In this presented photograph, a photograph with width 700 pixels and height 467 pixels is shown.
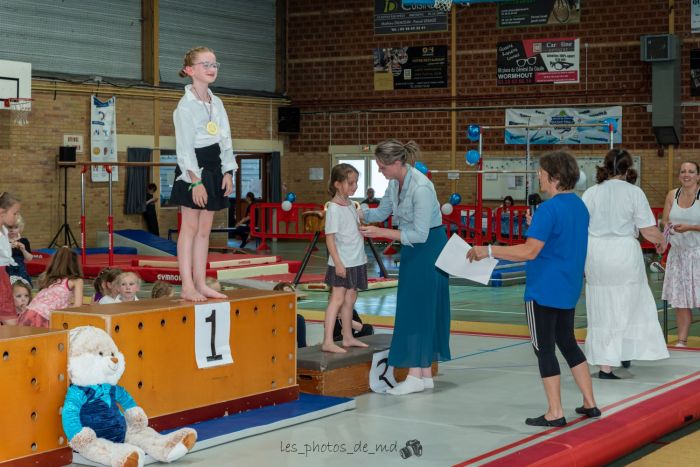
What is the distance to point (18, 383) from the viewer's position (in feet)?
16.3

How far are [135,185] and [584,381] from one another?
1771 centimetres

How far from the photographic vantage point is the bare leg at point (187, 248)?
645 cm

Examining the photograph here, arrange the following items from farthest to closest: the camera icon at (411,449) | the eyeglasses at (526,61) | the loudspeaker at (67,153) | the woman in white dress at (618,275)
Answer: the eyeglasses at (526,61) → the loudspeaker at (67,153) → the woman in white dress at (618,275) → the camera icon at (411,449)

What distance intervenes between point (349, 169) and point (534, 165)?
16.2 m

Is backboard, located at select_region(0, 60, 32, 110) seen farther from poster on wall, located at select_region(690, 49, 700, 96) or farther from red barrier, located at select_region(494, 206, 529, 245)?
poster on wall, located at select_region(690, 49, 700, 96)

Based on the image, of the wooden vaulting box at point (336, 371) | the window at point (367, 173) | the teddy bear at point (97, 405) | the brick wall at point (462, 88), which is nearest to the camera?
the teddy bear at point (97, 405)

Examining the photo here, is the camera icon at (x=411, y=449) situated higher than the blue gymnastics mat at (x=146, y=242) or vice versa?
the blue gymnastics mat at (x=146, y=242)

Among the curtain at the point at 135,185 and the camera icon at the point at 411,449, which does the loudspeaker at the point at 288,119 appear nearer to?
the curtain at the point at 135,185

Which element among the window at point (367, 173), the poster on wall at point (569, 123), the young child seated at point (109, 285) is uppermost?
the poster on wall at point (569, 123)

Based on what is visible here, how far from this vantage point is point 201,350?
6.20 m

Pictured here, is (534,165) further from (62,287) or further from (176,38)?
(62,287)

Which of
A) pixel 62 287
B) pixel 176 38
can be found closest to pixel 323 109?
pixel 176 38

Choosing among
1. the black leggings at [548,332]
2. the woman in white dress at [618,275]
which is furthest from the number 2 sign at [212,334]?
the woman in white dress at [618,275]

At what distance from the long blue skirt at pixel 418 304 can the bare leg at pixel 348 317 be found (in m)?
0.45
